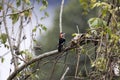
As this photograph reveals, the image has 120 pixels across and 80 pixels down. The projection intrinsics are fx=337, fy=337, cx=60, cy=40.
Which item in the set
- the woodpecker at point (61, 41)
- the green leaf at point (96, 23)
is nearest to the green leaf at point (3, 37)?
the woodpecker at point (61, 41)

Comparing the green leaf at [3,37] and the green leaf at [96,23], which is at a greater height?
the green leaf at [96,23]

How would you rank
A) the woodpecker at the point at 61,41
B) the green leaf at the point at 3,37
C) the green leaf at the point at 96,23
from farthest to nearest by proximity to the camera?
the green leaf at the point at 3,37, the woodpecker at the point at 61,41, the green leaf at the point at 96,23

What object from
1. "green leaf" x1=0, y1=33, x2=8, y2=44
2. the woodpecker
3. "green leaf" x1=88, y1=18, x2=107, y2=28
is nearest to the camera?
"green leaf" x1=88, y1=18, x2=107, y2=28

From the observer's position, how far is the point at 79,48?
1765mm

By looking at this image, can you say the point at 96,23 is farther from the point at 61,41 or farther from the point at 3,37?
the point at 3,37

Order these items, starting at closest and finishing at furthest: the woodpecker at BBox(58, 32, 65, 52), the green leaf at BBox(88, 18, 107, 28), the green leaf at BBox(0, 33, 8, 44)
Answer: the green leaf at BBox(88, 18, 107, 28) → the woodpecker at BBox(58, 32, 65, 52) → the green leaf at BBox(0, 33, 8, 44)

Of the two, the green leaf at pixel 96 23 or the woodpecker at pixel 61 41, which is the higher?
the green leaf at pixel 96 23

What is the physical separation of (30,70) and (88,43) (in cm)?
67

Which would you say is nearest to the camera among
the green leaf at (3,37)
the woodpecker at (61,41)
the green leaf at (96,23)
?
the green leaf at (96,23)

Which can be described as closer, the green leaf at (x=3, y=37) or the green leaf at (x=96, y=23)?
the green leaf at (x=96, y=23)

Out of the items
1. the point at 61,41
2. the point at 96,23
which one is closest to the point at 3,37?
the point at 61,41

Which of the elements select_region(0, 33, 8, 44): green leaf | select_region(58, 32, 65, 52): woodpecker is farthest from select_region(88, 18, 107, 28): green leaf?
select_region(0, 33, 8, 44): green leaf

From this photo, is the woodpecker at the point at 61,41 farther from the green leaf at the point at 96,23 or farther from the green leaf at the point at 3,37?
the green leaf at the point at 3,37

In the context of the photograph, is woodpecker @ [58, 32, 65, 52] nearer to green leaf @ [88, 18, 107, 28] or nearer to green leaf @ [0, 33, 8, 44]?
green leaf @ [88, 18, 107, 28]
